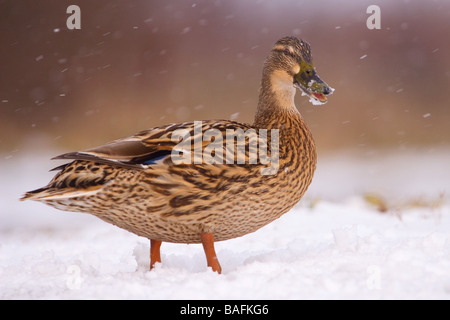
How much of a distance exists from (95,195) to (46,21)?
963 centimetres

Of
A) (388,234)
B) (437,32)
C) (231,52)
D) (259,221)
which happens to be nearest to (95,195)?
(259,221)

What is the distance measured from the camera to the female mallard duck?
3861mm

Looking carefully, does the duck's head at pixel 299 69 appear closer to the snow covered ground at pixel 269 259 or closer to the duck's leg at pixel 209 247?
the snow covered ground at pixel 269 259

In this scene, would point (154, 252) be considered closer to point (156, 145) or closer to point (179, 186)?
point (179, 186)

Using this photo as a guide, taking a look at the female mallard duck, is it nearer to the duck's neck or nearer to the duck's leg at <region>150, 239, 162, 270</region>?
the duck's leg at <region>150, 239, 162, 270</region>

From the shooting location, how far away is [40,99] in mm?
12398

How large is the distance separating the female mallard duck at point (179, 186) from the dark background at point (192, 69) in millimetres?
7725

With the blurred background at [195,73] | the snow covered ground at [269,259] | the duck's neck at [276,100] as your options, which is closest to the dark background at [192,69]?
the blurred background at [195,73]

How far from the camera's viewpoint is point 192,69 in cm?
1255

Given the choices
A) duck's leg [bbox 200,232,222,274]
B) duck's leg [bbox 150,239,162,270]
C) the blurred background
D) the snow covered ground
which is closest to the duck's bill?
the snow covered ground

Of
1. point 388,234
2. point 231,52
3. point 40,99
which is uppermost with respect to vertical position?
point 231,52

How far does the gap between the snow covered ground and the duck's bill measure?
0.98m

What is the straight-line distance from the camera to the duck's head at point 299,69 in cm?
442

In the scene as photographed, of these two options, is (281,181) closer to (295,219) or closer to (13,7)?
(295,219)
